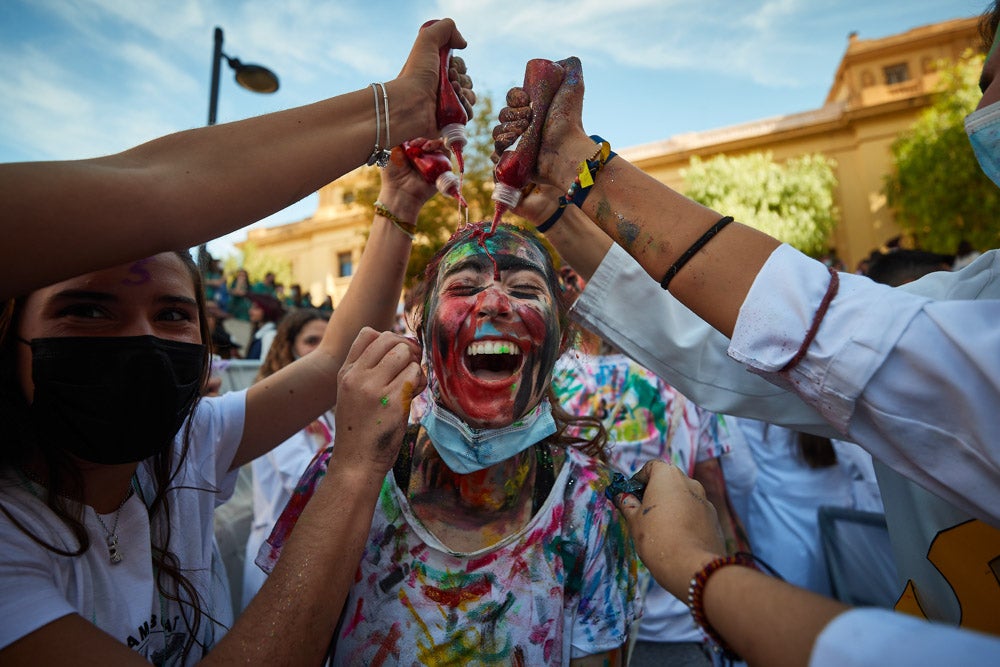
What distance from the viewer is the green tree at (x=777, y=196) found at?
23.5m

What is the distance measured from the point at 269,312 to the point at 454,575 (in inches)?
311

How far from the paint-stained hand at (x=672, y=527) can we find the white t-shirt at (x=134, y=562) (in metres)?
1.27

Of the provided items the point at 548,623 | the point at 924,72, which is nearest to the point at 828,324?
the point at 548,623

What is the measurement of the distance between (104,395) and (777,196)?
1021 inches

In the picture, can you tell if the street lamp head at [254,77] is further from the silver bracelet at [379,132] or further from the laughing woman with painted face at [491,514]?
the silver bracelet at [379,132]

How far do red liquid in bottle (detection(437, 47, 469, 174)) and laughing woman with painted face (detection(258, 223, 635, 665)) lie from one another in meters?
0.39

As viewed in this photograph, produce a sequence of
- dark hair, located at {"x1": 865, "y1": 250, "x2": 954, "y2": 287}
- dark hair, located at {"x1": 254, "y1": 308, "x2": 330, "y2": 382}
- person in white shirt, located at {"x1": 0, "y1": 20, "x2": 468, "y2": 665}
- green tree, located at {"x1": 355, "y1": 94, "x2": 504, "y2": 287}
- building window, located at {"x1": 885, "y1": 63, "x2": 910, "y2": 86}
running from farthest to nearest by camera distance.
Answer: building window, located at {"x1": 885, "y1": 63, "x2": 910, "y2": 86}, green tree, located at {"x1": 355, "y1": 94, "x2": 504, "y2": 287}, dark hair, located at {"x1": 254, "y1": 308, "x2": 330, "y2": 382}, dark hair, located at {"x1": 865, "y1": 250, "x2": 954, "y2": 287}, person in white shirt, located at {"x1": 0, "y1": 20, "x2": 468, "y2": 665}

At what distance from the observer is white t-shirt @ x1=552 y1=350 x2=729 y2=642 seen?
2.87 meters

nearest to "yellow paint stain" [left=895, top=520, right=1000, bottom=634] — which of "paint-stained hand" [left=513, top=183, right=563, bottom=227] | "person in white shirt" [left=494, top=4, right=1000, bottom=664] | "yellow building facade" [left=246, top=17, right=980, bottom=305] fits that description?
"person in white shirt" [left=494, top=4, right=1000, bottom=664]

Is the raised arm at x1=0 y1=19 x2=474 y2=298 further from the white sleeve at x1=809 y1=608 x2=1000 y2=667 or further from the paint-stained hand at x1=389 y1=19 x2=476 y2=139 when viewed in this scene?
the white sleeve at x1=809 y1=608 x2=1000 y2=667

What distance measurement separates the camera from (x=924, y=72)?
27469 mm

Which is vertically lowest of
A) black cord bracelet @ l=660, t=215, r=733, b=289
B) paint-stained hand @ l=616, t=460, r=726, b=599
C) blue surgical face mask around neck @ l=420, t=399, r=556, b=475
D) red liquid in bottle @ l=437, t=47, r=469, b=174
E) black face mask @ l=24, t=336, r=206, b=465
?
paint-stained hand @ l=616, t=460, r=726, b=599

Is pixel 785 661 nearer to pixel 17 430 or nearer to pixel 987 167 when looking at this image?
pixel 987 167

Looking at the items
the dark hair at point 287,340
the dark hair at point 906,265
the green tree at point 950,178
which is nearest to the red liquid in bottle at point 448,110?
the dark hair at point 287,340
